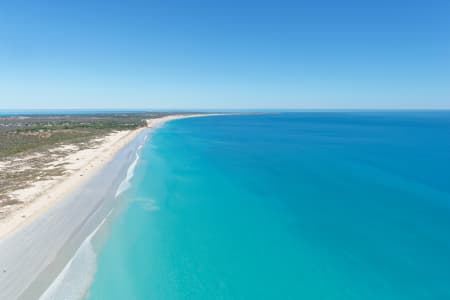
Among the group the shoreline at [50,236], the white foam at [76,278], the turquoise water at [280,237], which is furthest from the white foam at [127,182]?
the white foam at [76,278]

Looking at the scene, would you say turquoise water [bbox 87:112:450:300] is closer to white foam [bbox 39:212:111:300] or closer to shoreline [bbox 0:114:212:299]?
white foam [bbox 39:212:111:300]

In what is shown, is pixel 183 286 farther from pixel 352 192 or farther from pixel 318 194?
pixel 352 192

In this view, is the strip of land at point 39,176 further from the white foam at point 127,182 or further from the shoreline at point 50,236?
the white foam at point 127,182

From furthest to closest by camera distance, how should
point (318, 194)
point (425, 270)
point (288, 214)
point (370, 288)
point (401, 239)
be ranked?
point (318, 194) → point (288, 214) → point (401, 239) → point (425, 270) → point (370, 288)

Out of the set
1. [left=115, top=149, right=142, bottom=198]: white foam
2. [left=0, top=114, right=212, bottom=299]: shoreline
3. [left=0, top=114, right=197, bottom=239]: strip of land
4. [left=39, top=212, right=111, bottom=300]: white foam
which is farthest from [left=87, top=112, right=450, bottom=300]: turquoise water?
[left=0, top=114, right=197, bottom=239]: strip of land

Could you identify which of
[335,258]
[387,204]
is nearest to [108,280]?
[335,258]

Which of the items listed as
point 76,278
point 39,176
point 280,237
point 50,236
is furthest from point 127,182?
point 280,237
